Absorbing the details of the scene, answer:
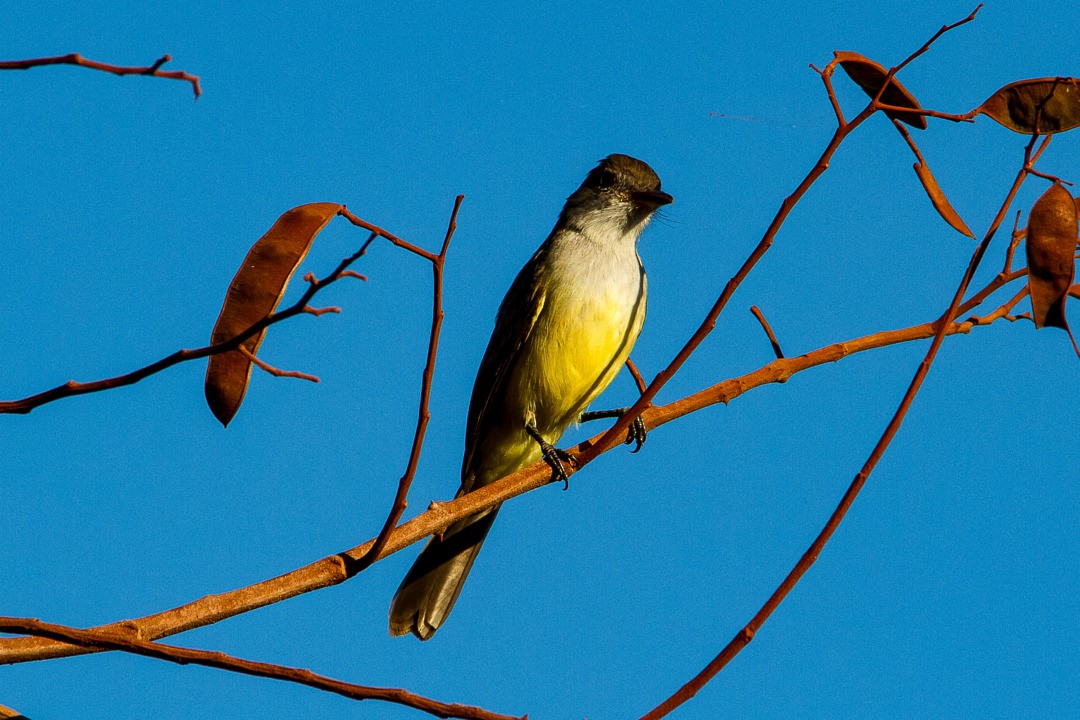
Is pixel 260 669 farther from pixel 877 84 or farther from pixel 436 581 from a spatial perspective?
pixel 436 581

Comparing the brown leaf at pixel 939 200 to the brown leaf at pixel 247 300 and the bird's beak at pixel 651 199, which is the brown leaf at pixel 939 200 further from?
the bird's beak at pixel 651 199

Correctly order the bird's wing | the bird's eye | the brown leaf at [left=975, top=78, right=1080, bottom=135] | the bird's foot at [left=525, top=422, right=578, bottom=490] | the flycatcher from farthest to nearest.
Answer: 1. the bird's eye
2. the bird's wing
3. the flycatcher
4. the bird's foot at [left=525, top=422, right=578, bottom=490]
5. the brown leaf at [left=975, top=78, right=1080, bottom=135]

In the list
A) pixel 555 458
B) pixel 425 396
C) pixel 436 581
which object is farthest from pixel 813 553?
pixel 436 581

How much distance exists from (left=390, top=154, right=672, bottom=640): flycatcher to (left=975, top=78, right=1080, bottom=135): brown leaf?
2.95 m

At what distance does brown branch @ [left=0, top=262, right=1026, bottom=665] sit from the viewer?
250 cm

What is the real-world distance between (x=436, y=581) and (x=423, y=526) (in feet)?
8.12

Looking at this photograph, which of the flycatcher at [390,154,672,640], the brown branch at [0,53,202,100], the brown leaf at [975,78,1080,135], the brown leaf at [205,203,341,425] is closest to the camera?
the brown branch at [0,53,202,100]

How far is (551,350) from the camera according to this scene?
6.22 metres

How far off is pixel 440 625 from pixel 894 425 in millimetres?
3258

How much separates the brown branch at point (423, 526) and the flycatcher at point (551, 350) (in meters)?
1.80

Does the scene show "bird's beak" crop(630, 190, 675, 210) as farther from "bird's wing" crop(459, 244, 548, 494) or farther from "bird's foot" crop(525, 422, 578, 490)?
"bird's foot" crop(525, 422, 578, 490)

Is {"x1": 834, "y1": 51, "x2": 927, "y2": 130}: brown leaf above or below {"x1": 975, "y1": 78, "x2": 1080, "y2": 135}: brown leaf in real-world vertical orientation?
above

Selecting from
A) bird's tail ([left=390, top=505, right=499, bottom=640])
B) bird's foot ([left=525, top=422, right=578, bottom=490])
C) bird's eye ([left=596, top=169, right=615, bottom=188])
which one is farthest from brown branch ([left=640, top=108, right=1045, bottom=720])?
bird's eye ([left=596, top=169, right=615, bottom=188])

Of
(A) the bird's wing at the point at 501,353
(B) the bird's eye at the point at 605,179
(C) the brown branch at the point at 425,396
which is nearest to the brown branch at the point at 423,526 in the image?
(C) the brown branch at the point at 425,396
